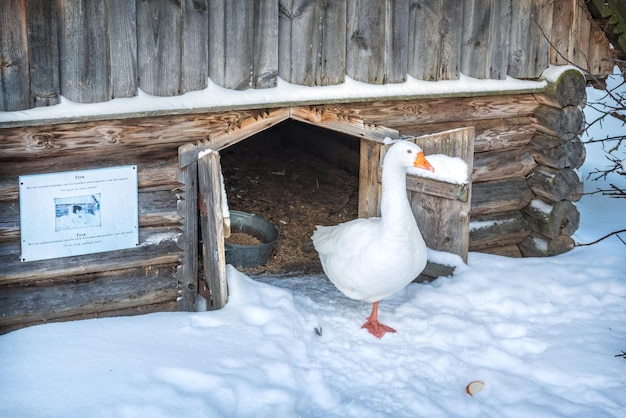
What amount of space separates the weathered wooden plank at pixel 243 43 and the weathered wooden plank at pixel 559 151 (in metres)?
3.04

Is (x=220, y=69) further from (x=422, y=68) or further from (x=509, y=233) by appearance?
(x=509, y=233)

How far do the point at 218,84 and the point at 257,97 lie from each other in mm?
331

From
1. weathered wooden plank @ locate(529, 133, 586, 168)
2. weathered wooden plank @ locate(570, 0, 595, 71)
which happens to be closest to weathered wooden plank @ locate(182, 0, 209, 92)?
weathered wooden plank @ locate(529, 133, 586, 168)

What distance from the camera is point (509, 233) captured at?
343 inches

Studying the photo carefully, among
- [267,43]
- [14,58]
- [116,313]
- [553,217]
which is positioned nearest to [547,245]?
[553,217]

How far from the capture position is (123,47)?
6.31 m

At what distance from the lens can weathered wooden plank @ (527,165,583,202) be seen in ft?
27.4

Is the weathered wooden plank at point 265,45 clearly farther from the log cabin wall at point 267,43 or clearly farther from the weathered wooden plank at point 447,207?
the weathered wooden plank at point 447,207

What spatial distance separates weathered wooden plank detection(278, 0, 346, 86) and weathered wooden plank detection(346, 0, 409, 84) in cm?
11

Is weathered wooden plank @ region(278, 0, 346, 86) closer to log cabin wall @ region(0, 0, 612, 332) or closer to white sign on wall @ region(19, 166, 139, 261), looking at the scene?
log cabin wall @ region(0, 0, 612, 332)

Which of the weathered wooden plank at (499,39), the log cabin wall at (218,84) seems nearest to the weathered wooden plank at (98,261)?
the log cabin wall at (218,84)

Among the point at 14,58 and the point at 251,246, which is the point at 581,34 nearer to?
the point at 251,246

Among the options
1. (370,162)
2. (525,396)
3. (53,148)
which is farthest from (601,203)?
(53,148)

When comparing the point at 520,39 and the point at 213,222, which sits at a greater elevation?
the point at 520,39
